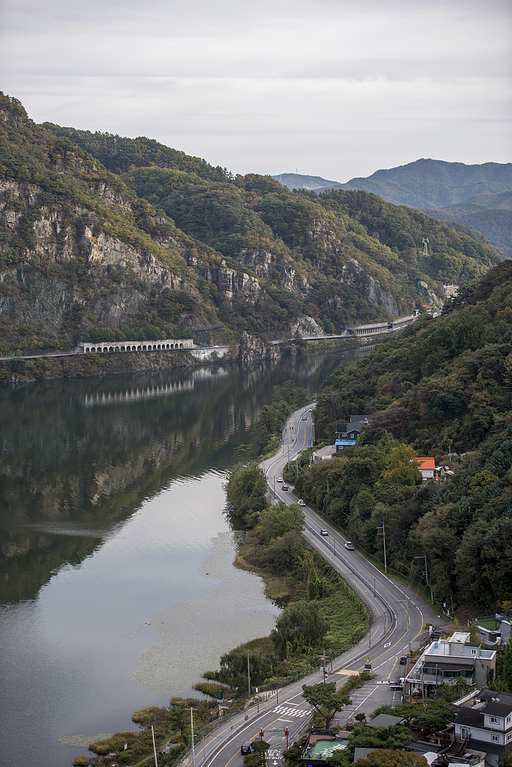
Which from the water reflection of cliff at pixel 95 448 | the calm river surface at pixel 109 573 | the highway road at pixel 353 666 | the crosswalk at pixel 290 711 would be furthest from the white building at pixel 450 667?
the water reflection of cliff at pixel 95 448

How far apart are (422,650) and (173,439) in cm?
5254

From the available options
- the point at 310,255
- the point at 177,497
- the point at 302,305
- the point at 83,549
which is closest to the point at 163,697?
the point at 83,549

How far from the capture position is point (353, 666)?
96.9 feet

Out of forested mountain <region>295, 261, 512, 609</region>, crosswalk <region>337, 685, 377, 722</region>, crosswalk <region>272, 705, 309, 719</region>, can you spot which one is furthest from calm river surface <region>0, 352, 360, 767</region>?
crosswalk <region>337, 685, 377, 722</region>

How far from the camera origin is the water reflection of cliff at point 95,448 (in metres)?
51.4

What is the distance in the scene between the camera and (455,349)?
65312mm

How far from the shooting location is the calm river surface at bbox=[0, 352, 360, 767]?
105 ft

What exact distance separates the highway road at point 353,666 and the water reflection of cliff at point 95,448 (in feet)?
53.7

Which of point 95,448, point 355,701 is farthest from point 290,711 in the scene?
point 95,448

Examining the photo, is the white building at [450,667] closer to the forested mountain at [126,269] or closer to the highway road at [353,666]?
the highway road at [353,666]

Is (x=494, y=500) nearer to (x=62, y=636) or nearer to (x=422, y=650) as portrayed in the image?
(x=422, y=650)

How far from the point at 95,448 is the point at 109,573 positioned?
32.6 metres

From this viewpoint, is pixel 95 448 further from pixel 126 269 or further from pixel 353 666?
pixel 126 269

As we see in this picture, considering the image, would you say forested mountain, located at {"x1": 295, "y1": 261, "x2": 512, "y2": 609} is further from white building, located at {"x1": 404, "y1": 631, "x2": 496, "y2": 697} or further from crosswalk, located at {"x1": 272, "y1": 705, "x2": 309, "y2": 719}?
crosswalk, located at {"x1": 272, "y1": 705, "x2": 309, "y2": 719}
